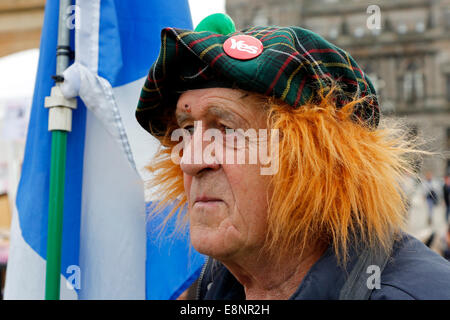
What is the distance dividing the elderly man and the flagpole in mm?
535

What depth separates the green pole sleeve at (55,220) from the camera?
1.55 m

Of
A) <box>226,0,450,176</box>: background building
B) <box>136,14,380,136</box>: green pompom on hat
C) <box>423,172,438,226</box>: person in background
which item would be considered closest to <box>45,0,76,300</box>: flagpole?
<box>136,14,380,136</box>: green pompom on hat

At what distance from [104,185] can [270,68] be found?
36.5 inches

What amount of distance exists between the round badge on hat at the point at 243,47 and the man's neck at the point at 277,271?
54 centimetres

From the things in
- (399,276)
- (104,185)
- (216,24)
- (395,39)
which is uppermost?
(395,39)

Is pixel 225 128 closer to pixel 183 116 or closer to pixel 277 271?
pixel 183 116

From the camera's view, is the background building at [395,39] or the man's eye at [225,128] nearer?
the man's eye at [225,128]

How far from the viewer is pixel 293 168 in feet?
3.59

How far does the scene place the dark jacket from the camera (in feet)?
3.20

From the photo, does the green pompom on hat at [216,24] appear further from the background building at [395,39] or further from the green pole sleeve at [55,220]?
the background building at [395,39]

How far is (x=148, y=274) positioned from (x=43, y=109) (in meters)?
0.77

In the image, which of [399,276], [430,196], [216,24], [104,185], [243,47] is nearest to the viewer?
[399,276]

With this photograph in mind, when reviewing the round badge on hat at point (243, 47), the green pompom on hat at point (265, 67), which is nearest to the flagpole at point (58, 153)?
the green pompom on hat at point (265, 67)

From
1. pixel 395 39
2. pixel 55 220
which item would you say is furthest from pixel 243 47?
pixel 395 39
